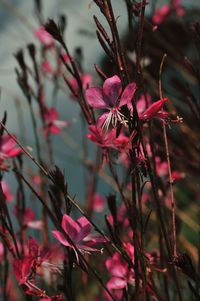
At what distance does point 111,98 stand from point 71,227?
0.17 m

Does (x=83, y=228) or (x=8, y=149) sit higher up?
(x=8, y=149)

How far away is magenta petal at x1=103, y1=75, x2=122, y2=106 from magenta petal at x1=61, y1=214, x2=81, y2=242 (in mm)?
155

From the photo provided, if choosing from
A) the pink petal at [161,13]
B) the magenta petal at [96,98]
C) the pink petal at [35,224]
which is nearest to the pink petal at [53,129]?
the pink petal at [35,224]

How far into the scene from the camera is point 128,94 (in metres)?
0.64

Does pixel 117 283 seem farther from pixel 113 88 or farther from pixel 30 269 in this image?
pixel 113 88

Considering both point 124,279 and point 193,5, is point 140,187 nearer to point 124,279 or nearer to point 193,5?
point 124,279

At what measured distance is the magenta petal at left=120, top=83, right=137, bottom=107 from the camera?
64 centimetres

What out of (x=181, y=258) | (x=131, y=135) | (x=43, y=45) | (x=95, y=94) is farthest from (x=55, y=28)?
(x=43, y=45)

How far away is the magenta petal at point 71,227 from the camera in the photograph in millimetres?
697

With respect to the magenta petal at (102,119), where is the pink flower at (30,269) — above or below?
below

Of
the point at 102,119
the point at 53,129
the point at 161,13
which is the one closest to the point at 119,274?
the point at 102,119

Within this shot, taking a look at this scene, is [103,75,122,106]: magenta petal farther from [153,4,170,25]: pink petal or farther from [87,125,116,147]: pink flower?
[153,4,170,25]: pink petal

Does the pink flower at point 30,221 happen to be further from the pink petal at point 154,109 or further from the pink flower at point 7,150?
the pink petal at point 154,109

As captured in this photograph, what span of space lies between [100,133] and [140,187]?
0.10m
